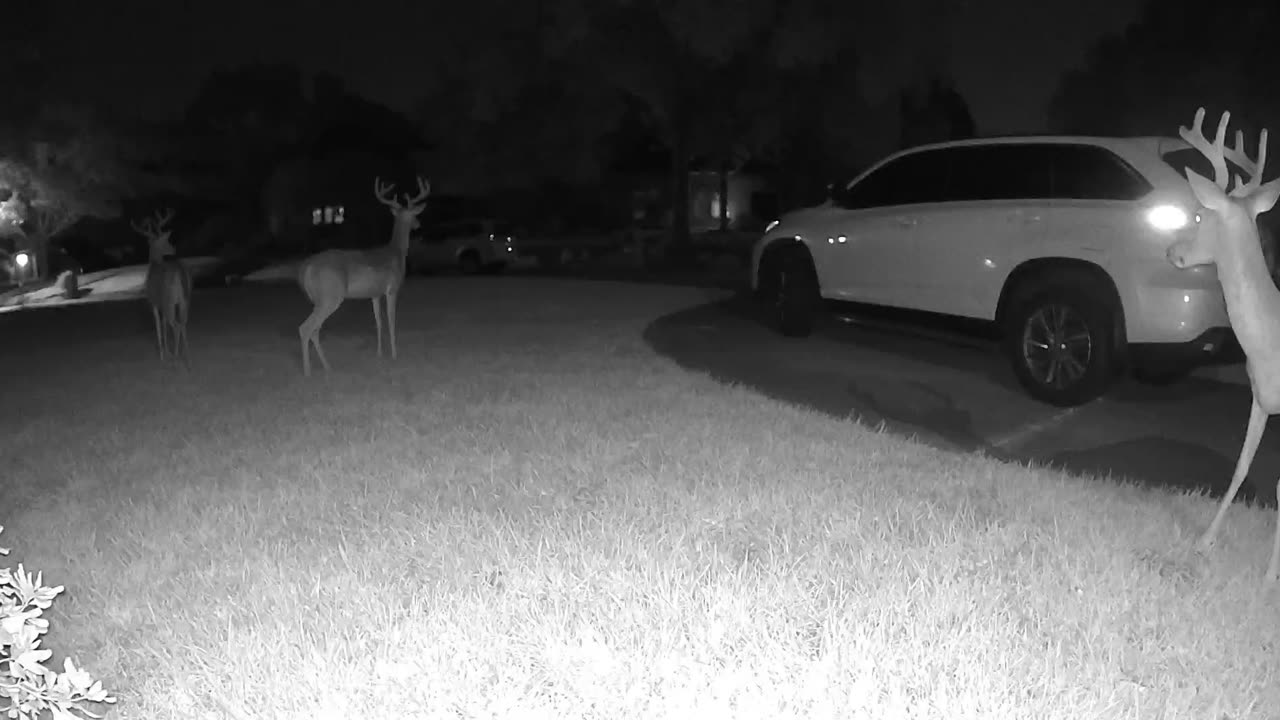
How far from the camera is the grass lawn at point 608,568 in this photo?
3.25m

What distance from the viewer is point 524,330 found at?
11.8 m

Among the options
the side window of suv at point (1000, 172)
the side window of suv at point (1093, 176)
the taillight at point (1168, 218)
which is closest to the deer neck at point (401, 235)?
the side window of suv at point (1000, 172)

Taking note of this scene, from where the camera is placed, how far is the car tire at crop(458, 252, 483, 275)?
90.7 feet

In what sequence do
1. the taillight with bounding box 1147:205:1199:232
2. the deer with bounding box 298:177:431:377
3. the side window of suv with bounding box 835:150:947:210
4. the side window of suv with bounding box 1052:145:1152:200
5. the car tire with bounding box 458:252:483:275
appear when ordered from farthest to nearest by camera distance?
the car tire with bounding box 458:252:483:275, the side window of suv with bounding box 835:150:947:210, the deer with bounding box 298:177:431:377, the side window of suv with bounding box 1052:145:1152:200, the taillight with bounding box 1147:205:1199:232

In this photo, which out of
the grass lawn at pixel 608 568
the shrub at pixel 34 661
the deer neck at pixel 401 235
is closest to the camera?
the shrub at pixel 34 661

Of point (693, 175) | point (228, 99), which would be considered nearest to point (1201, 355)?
point (693, 175)

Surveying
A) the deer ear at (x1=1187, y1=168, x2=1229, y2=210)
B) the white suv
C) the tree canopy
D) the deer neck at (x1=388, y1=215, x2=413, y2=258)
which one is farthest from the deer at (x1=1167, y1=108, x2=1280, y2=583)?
the tree canopy

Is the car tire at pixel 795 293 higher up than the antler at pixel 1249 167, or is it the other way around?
the antler at pixel 1249 167

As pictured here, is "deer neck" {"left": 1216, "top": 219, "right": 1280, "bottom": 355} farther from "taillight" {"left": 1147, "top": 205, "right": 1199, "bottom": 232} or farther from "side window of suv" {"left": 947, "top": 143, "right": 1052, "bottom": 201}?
"side window of suv" {"left": 947, "top": 143, "right": 1052, "bottom": 201}

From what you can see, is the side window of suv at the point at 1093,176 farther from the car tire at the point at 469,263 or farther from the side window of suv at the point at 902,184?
the car tire at the point at 469,263

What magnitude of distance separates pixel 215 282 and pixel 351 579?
3077cm

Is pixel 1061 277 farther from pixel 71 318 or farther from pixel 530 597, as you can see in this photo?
pixel 71 318

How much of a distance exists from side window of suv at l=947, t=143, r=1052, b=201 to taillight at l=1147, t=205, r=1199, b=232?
1095 mm

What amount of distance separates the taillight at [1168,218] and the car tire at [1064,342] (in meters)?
0.61
